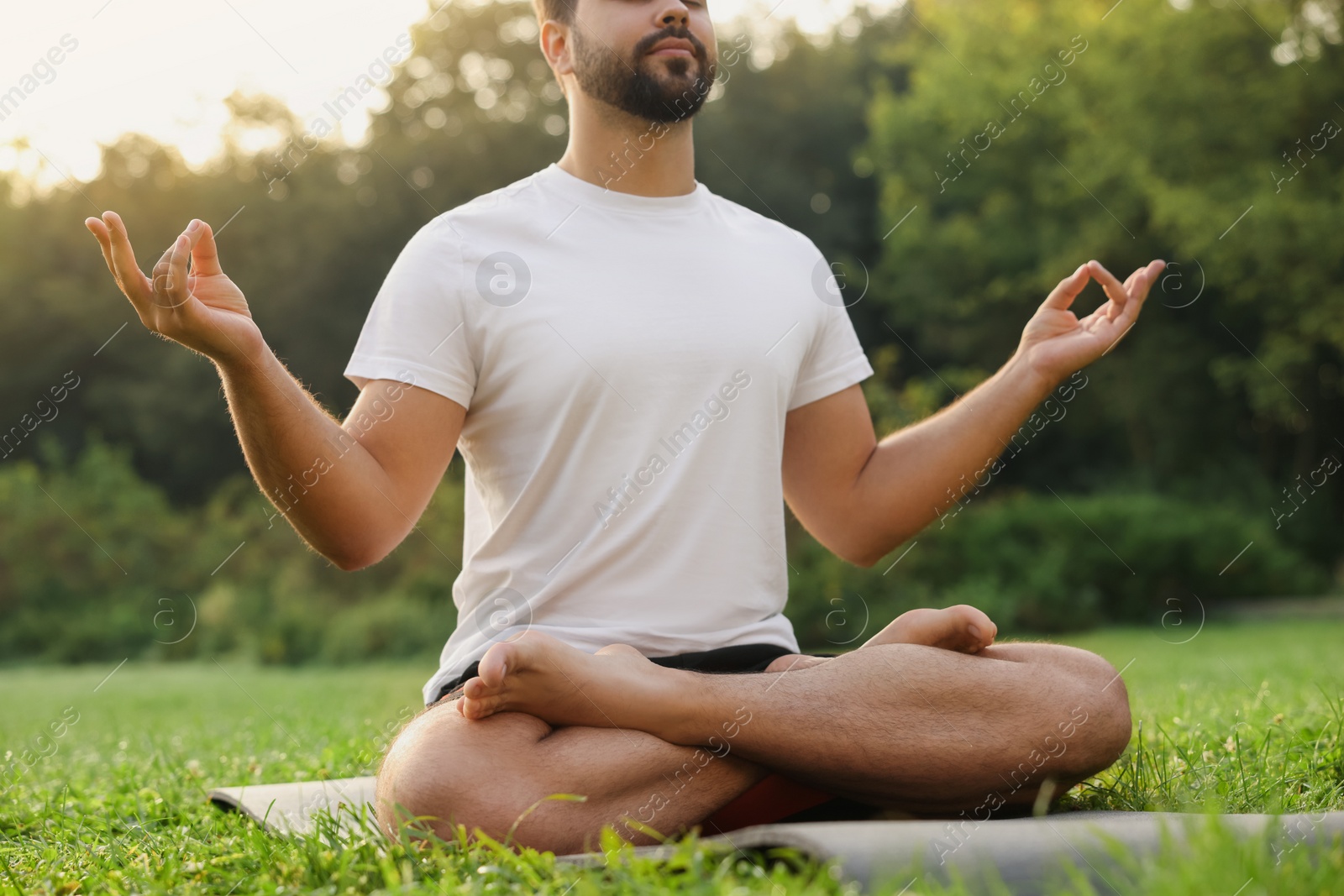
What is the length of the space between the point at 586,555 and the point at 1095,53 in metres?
20.7

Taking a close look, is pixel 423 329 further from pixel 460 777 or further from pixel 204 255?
pixel 460 777

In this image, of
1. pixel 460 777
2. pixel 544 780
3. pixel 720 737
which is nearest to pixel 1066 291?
pixel 720 737

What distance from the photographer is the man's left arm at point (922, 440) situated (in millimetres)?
2768

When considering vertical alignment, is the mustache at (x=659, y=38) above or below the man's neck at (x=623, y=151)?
above

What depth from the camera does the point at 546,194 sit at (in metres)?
2.82

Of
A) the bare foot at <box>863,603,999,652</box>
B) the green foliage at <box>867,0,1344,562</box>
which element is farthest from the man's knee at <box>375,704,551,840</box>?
the green foliage at <box>867,0,1344,562</box>

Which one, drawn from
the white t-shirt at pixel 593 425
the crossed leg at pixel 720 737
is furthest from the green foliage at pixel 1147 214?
the crossed leg at pixel 720 737

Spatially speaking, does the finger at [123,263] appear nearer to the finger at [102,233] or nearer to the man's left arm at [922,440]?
the finger at [102,233]

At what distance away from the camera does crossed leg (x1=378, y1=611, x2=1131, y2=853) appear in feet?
6.55

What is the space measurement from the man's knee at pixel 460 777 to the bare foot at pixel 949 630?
28.3 inches

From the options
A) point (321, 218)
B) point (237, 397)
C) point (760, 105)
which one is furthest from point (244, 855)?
point (760, 105)

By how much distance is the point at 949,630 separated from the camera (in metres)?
2.30

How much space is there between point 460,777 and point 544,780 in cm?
14

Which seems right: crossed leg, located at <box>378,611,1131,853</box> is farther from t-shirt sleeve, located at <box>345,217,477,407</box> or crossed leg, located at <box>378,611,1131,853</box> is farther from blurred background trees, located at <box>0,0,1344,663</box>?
blurred background trees, located at <box>0,0,1344,663</box>
